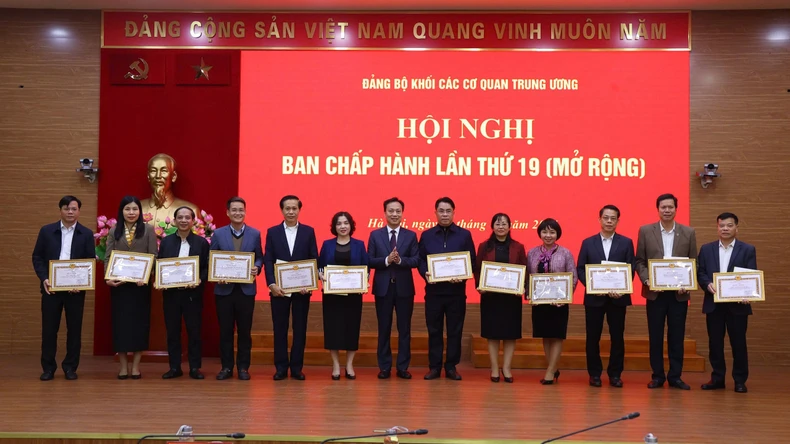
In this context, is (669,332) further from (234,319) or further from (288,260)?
(234,319)

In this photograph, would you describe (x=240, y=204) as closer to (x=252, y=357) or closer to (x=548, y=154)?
(x=252, y=357)

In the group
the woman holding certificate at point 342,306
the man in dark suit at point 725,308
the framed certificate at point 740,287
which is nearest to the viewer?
the framed certificate at point 740,287

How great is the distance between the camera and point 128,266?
19.1ft

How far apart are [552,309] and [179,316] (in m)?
2.78

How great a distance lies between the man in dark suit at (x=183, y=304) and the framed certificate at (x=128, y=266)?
0.21m

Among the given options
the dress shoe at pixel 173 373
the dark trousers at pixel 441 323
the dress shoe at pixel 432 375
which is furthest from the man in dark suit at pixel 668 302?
the dress shoe at pixel 173 373

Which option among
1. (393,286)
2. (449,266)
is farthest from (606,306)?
(393,286)

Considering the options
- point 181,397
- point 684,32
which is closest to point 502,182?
point 684,32

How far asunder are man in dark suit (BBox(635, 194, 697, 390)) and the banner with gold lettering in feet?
7.55

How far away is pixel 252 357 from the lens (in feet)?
23.2

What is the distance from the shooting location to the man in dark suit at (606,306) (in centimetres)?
589

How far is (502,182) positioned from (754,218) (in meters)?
2.32

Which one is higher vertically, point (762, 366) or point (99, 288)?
point (99, 288)

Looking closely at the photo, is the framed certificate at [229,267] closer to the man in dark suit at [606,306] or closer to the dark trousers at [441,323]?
the dark trousers at [441,323]
